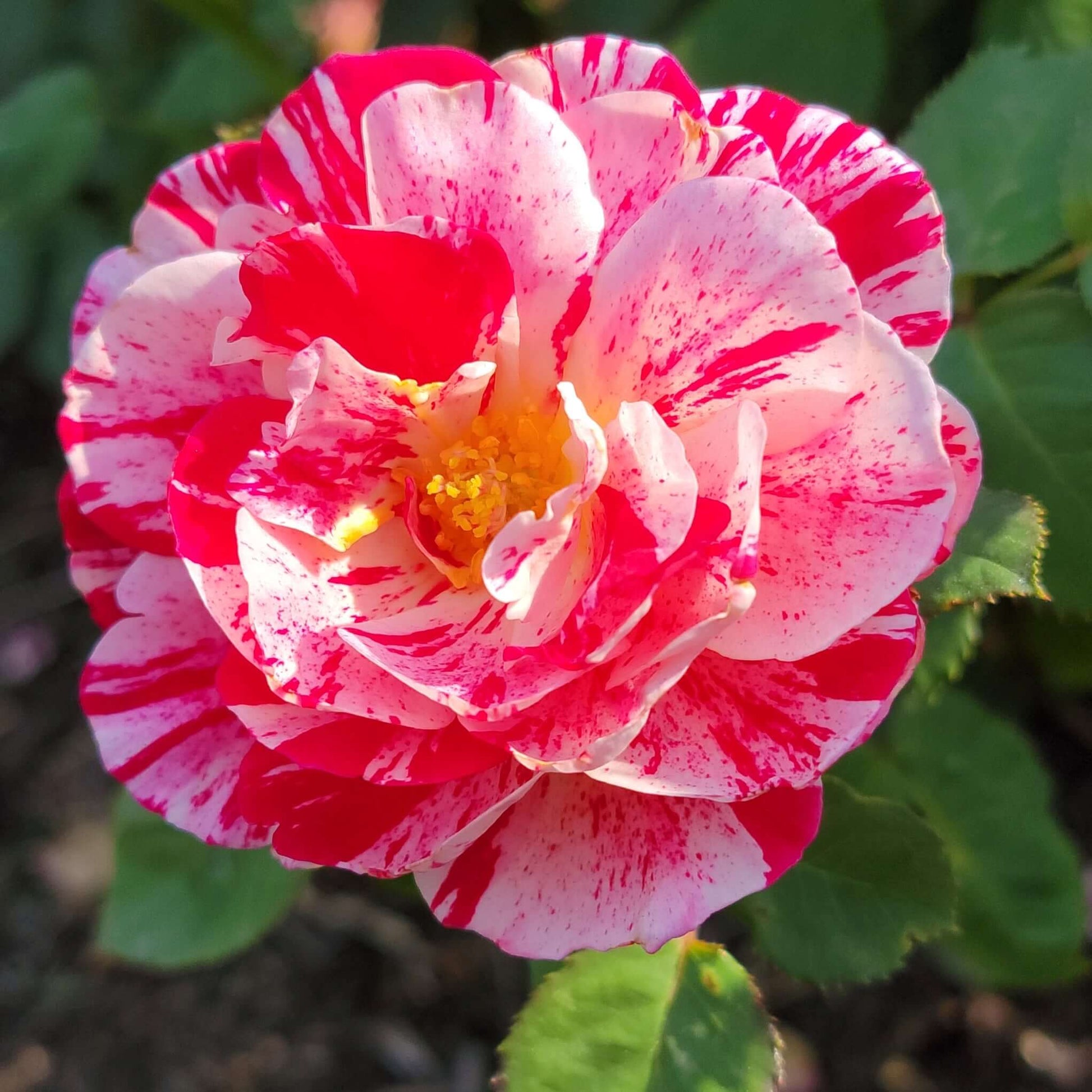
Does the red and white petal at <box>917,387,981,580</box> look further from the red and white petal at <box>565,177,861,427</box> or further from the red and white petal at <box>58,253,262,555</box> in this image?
the red and white petal at <box>58,253,262,555</box>

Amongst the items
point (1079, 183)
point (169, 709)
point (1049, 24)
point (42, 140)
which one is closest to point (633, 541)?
point (169, 709)

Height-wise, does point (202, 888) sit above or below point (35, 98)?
below

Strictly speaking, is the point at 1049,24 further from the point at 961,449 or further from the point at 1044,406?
the point at 961,449

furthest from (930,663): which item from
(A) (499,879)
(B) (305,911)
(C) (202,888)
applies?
(B) (305,911)

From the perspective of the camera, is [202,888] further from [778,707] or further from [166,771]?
[778,707]

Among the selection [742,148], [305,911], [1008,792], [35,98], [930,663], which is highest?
[742,148]

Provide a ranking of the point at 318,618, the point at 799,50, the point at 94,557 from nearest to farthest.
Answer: the point at 318,618
the point at 94,557
the point at 799,50

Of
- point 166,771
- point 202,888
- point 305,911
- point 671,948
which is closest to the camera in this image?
point 166,771

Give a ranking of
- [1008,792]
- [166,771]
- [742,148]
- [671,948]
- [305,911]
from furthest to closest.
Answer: [305,911], [1008,792], [671,948], [166,771], [742,148]
